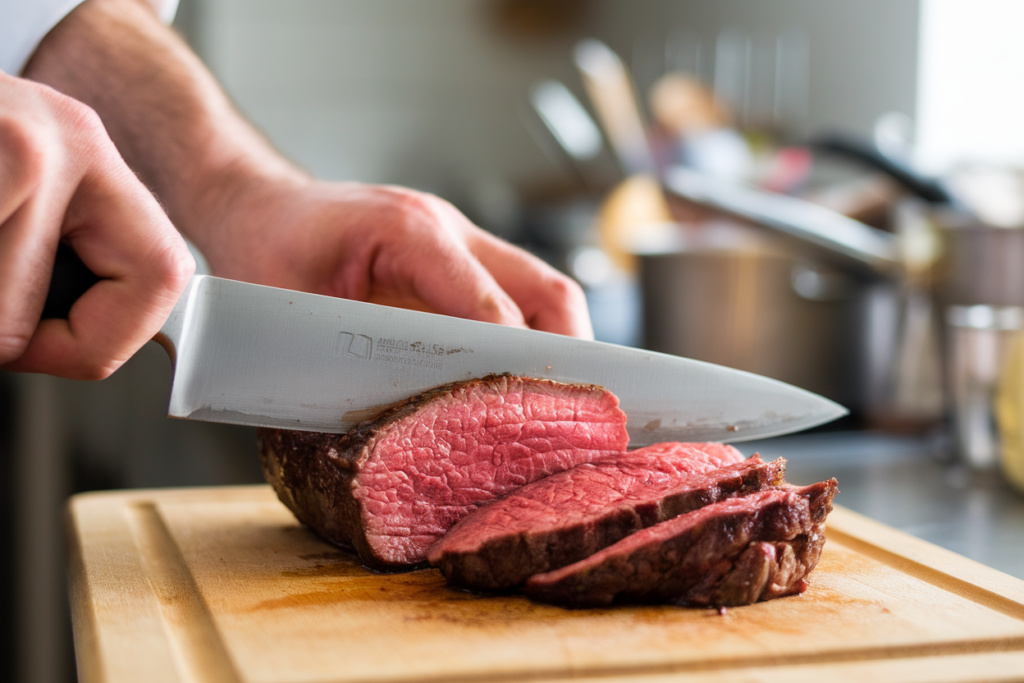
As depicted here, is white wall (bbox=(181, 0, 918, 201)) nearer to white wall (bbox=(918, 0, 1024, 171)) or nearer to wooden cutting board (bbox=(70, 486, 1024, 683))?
white wall (bbox=(918, 0, 1024, 171))

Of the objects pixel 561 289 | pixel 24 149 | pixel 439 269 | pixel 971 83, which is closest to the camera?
pixel 24 149

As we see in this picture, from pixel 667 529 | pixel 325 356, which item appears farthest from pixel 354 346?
pixel 667 529

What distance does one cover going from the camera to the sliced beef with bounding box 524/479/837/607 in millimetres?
1232

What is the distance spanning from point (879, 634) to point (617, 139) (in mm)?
4329

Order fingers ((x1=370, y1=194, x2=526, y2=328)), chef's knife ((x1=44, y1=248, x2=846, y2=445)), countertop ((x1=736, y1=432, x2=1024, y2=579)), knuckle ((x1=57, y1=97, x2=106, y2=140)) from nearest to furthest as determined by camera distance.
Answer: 1. knuckle ((x1=57, y1=97, x2=106, y2=140))
2. chef's knife ((x1=44, y1=248, x2=846, y2=445))
3. fingers ((x1=370, y1=194, x2=526, y2=328))
4. countertop ((x1=736, y1=432, x2=1024, y2=579))

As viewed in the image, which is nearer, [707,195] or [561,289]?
[561,289]

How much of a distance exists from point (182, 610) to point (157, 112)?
1.14m

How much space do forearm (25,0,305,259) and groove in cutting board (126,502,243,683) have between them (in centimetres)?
59

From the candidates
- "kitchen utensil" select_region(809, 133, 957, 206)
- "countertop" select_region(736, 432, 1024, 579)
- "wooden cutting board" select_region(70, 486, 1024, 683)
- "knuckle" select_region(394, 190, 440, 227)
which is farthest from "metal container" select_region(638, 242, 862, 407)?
"knuckle" select_region(394, 190, 440, 227)

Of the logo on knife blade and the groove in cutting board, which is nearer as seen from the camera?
the groove in cutting board

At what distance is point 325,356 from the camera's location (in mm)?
1450

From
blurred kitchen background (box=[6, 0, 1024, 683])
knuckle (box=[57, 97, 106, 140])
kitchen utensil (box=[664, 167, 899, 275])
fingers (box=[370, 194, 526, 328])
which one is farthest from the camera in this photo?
kitchen utensil (box=[664, 167, 899, 275])

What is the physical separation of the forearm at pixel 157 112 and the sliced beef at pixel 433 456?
62 centimetres

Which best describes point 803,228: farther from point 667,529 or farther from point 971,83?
point 971,83
